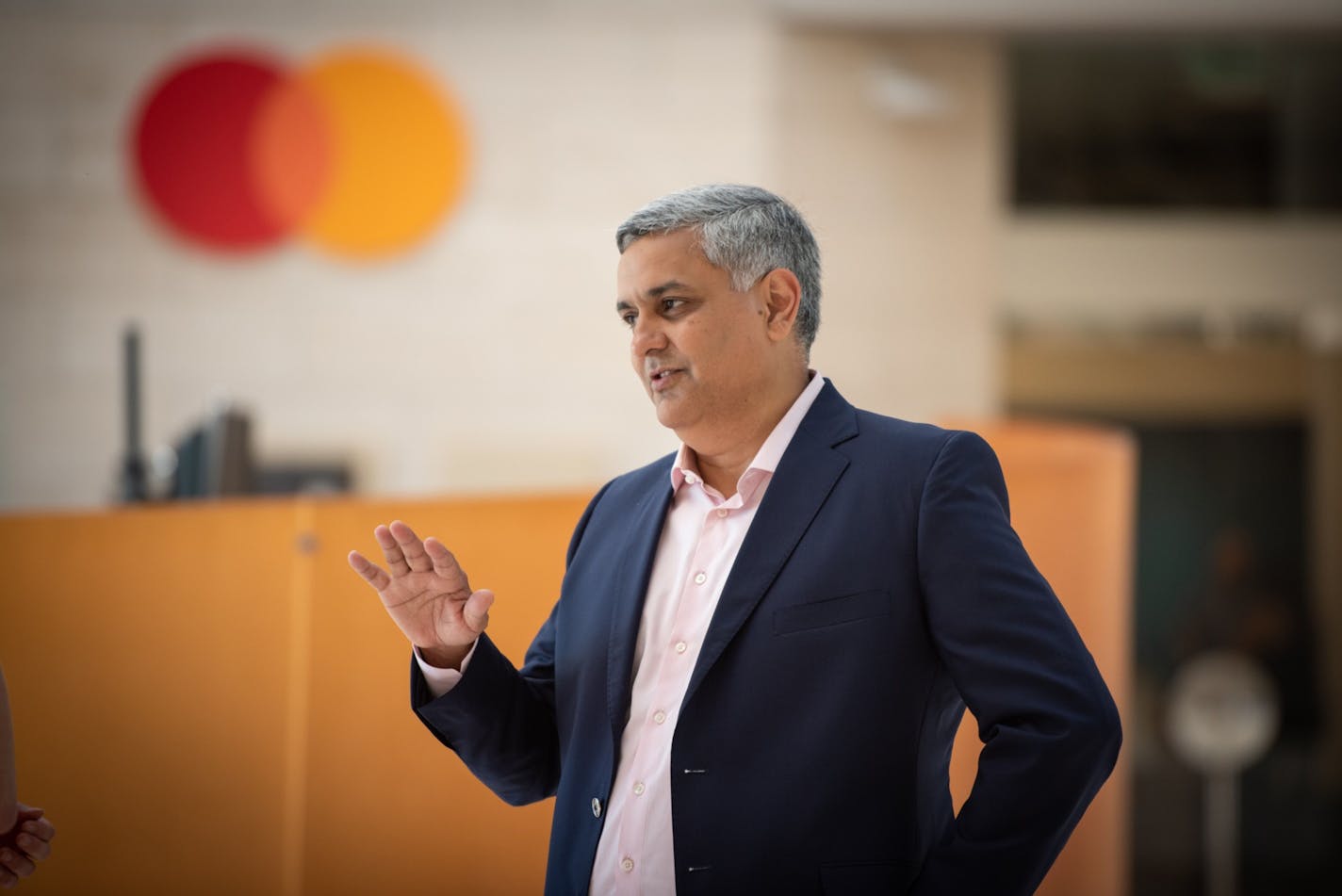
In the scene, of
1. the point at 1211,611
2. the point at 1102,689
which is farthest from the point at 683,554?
the point at 1211,611

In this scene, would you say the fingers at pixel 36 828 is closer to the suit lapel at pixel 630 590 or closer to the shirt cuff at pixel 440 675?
the shirt cuff at pixel 440 675

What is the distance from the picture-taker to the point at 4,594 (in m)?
2.27

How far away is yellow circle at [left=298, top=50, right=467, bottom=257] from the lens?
675 cm

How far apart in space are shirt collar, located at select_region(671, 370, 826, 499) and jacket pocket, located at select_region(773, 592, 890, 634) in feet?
0.61

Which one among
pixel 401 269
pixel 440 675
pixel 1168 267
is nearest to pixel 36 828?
pixel 440 675

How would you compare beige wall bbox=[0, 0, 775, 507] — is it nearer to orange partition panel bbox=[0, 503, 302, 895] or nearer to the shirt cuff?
orange partition panel bbox=[0, 503, 302, 895]

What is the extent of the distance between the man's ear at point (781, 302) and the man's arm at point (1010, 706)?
0.33 meters

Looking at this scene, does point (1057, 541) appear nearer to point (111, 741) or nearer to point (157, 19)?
point (111, 741)

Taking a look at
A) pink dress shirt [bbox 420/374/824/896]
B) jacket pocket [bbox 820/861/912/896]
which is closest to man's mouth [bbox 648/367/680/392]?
pink dress shirt [bbox 420/374/824/896]

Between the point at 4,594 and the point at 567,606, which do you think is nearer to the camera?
the point at 567,606

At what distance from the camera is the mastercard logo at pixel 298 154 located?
264 inches

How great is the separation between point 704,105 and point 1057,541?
454 centimetres

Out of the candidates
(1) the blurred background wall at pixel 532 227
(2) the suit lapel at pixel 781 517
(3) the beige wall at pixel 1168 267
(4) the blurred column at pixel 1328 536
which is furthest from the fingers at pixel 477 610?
(4) the blurred column at pixel 1328 536

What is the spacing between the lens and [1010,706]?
1.41m
